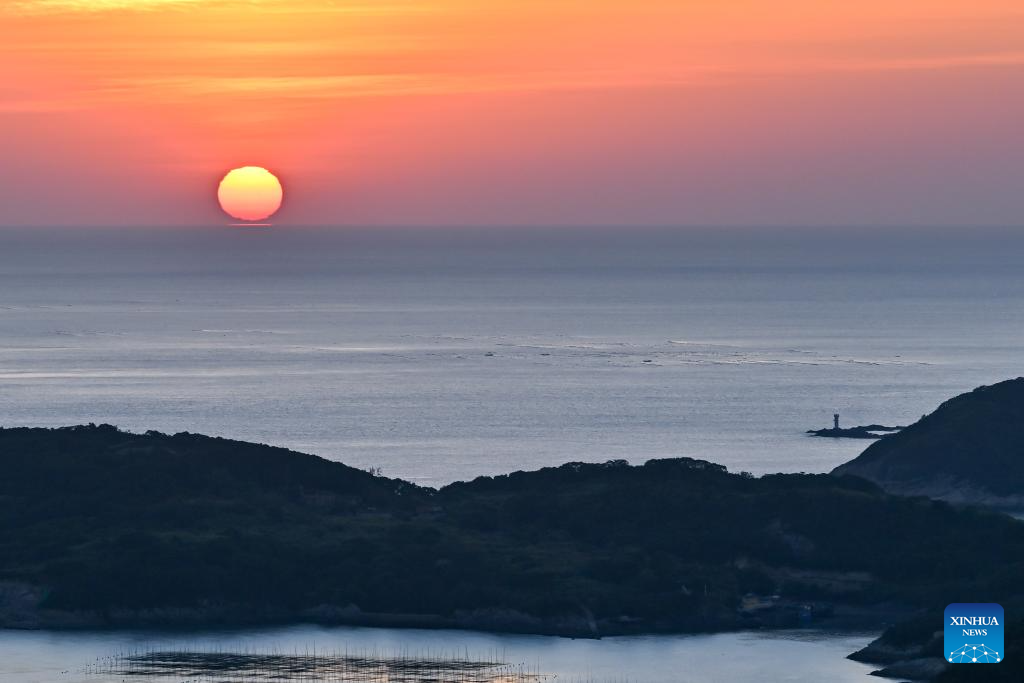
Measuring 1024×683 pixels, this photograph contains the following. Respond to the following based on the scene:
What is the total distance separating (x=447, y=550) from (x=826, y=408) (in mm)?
87383

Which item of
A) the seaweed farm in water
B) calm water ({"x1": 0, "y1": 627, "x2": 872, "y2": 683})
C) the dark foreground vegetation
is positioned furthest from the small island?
the seaweed farm in water

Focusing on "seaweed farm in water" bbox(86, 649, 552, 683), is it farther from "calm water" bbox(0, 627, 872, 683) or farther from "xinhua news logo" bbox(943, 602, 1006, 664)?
"xinhua news logo" bbox(943, 602, 1006, 664)

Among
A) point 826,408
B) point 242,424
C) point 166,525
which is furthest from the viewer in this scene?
point 826,408

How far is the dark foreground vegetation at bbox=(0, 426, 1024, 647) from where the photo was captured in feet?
291

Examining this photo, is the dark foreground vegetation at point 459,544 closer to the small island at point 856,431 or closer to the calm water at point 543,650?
the calm water at point 543,650

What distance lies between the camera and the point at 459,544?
313 feet

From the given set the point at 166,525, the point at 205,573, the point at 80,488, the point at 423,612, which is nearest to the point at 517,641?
the point at 423,612

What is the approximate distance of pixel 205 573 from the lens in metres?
91.6

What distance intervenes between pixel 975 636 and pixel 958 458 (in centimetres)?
7536

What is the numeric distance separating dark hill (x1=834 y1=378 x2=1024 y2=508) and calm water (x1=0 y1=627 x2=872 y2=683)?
44280mm

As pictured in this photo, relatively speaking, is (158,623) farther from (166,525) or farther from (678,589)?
(678,589)

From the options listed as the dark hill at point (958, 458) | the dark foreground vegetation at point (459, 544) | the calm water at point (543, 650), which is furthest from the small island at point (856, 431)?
the calm water at point (543, 650)

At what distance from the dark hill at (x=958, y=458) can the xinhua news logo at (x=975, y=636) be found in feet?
215

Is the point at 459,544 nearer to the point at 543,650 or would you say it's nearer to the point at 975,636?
the point at 543,650
